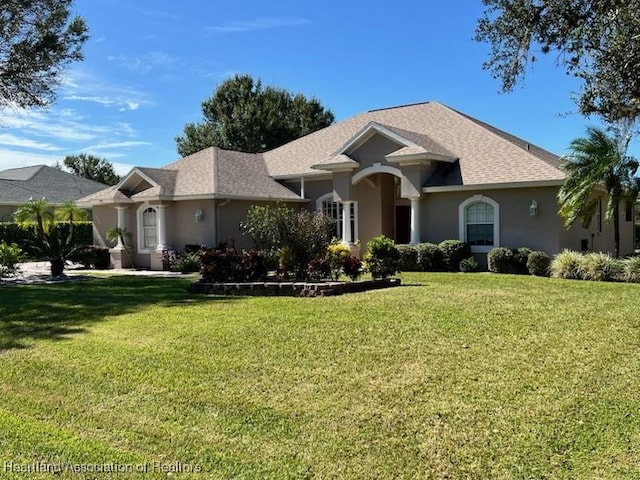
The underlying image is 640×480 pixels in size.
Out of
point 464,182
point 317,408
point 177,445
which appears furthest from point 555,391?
point 464,182

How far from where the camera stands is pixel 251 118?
1876 inches

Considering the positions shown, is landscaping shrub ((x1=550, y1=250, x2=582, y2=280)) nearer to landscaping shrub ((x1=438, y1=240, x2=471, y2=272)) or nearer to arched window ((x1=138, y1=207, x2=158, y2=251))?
landscaping shrub ((x1=438, y1=240, x2=471, y2=272))

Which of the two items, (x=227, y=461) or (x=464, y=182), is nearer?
(x=227, y=461)

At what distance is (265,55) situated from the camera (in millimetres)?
25703

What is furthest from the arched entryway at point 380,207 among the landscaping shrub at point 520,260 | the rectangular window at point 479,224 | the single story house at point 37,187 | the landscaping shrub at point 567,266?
the single story house at point 37,187

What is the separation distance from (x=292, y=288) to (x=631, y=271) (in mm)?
9557

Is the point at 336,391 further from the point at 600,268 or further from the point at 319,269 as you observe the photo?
the point at 600,268

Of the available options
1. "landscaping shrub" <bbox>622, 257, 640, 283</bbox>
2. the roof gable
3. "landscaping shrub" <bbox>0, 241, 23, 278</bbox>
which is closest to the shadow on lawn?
"landscaping shrub" <bbox>0, 241, 23, 278</bbox>

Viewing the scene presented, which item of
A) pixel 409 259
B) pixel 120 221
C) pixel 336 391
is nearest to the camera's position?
pixel 336 391

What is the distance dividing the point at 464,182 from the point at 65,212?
16785mm

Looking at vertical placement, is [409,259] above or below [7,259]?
below

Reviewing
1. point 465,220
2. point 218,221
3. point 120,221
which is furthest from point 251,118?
point 465,220

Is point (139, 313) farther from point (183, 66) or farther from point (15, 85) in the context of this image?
point (183, 66)

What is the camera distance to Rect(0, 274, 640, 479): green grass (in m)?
4.90
